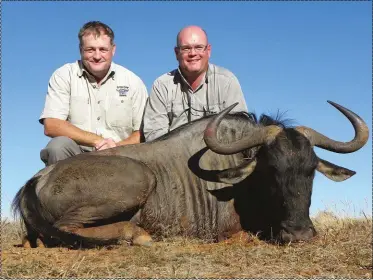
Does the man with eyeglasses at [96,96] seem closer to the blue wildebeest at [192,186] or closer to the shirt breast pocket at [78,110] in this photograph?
the shirt breast pocket at [78,110]

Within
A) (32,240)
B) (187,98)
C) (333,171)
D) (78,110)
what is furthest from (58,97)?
(333,171)

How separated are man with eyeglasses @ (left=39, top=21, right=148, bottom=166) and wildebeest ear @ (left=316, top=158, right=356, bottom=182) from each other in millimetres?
2803

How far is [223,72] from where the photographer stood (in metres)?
7.84

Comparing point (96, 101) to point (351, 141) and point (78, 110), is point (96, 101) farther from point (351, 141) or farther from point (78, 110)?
point (351, 141)

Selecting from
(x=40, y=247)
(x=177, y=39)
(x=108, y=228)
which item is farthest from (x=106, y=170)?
(x=177, y=39)

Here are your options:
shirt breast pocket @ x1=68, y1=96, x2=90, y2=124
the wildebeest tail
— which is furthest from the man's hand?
the wildebeest tail

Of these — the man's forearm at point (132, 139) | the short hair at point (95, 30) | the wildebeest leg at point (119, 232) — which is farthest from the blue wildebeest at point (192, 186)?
the short hair at point (95, 30)

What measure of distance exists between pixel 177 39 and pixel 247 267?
170 inches

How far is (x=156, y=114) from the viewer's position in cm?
777

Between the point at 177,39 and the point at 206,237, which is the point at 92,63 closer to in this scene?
the point at 177,39

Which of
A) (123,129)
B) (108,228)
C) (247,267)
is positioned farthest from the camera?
(123,129)

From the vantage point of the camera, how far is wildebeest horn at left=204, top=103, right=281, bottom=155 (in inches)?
238

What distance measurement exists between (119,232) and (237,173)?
4.73 feet

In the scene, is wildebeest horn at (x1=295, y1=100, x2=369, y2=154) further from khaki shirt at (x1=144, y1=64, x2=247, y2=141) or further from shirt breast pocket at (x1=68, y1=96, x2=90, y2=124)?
shirt breast pocket at (x1=68, y1=96, x2=90, y2=124)
